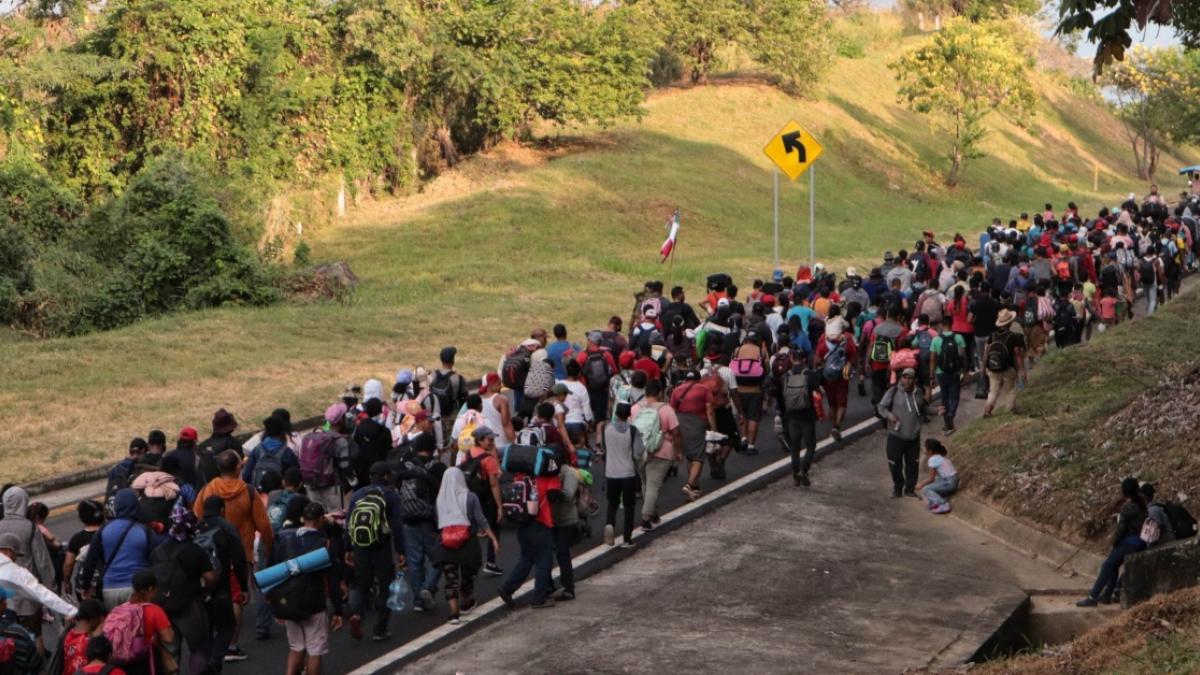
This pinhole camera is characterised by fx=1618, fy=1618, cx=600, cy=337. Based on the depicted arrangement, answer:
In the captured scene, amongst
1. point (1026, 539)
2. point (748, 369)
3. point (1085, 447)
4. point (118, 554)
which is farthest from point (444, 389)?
point (1085, 447)

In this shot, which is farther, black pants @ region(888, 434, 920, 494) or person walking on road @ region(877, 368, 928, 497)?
black pants @ region(888, 434, 920, 494)

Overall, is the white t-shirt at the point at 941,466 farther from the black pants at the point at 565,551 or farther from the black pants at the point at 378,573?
the black pants at the point at 378,573

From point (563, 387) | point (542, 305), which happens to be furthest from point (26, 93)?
point (563, 387)

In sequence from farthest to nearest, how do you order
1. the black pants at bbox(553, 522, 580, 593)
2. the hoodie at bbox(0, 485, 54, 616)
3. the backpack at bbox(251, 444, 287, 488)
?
1. the backpack at bbox(251, 444, 287, 488)
2. the black pants at bbox(553, 522, 580, 593)
3. the hoodie at bbox(0, 485, 54, 616)

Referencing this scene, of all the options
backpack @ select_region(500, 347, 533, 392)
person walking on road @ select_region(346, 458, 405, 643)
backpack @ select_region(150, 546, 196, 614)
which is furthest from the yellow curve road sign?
backpack @ select_region(150, 546, 196, 614)

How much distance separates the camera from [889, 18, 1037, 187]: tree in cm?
5656

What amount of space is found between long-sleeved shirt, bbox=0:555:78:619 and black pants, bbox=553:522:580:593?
383 cm

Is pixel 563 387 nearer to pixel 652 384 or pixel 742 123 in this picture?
pixel 652 384

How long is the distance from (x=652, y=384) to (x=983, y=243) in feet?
52.9

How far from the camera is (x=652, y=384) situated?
49.3 feet

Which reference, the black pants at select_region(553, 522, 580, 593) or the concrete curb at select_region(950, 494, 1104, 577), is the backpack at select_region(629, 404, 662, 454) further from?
the concrete curb at select_region(950, 494, 1104, 577)

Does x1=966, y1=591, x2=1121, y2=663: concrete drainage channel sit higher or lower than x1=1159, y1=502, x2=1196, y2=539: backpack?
lower

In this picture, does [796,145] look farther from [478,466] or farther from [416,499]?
Answer: [416,499]

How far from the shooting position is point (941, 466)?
1639cm
